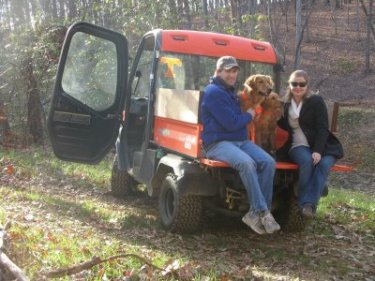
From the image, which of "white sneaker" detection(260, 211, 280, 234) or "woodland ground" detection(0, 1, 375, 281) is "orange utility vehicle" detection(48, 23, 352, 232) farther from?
"white sneaker" detection(260, 211, 280, 234)

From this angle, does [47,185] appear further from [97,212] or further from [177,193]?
[177,193]

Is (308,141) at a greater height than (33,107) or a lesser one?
greater

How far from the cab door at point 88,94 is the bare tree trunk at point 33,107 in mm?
6193

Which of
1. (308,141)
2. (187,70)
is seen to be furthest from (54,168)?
(308,141)

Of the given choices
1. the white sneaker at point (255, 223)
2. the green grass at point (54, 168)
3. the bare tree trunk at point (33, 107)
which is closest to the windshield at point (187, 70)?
the white sneaker at point (255, 223)

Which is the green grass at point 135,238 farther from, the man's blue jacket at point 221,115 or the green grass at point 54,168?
the man's blue jacket at point 221,115

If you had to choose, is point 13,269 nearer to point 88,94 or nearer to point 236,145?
point 236,145

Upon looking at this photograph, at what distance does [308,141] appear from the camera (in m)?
5.93

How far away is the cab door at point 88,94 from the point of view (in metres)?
7.09

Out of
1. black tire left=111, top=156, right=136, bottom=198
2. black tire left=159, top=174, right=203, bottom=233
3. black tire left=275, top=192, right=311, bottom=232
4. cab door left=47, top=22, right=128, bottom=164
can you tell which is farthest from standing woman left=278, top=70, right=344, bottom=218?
black tire left=111, top=156, right=136, bottom=198

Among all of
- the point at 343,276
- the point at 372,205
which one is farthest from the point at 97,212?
the point at 372,205

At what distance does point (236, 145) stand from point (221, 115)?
391 millimetres

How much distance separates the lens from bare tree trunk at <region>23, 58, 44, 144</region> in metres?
13.1

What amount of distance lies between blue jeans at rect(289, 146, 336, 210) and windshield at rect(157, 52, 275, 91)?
1779 millimetres
